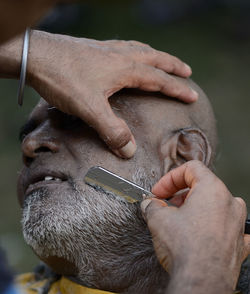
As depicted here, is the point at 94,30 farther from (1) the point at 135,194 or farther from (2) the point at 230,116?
(1) the point at 135,194

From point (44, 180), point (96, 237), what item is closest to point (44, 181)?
point (44, 180)

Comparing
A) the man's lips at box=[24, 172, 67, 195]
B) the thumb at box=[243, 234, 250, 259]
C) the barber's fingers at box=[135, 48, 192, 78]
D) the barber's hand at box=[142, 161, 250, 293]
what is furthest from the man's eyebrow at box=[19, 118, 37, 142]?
the thumb at box=[243, 234, 250, 259]

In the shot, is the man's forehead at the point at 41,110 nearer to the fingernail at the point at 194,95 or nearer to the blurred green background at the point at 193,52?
the fingernail at the point at 194,95

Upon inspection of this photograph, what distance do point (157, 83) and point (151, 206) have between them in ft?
1.83

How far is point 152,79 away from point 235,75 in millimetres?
5502

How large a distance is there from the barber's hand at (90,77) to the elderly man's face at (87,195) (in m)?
0.10

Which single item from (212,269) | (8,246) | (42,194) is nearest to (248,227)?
(212,269)

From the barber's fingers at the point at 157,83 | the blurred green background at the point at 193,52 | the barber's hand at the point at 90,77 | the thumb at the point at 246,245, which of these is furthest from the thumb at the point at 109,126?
the blurred green background at the point at 193,52

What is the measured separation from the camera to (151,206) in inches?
63.7

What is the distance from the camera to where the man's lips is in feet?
6.49

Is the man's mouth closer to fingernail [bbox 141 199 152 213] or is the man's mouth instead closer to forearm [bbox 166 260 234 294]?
fingernail [bbox 141 199 152 213]

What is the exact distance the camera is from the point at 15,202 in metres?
5.23

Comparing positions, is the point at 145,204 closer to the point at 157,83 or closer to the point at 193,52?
the point at 157,83

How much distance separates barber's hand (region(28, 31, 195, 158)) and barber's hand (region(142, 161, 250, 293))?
345 millimetres
